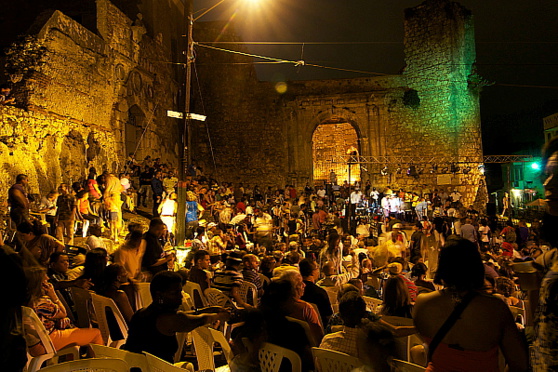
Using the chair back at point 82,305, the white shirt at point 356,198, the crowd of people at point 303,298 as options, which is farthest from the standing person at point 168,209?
the white shirt at point 356,198

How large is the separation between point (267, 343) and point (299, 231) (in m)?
12.3

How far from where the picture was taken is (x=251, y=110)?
25.4 metres

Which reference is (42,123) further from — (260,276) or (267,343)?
(267,343)

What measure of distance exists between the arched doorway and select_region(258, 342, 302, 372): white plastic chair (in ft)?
85.5

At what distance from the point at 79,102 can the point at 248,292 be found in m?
11.4

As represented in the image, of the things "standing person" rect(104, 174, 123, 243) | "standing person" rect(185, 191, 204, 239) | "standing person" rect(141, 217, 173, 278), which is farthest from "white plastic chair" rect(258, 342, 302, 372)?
"standing person" rect(185, 191, 204, 239)

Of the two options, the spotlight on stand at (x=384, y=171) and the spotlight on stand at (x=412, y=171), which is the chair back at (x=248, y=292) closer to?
the spotlight on stand at (x=412, y=171)

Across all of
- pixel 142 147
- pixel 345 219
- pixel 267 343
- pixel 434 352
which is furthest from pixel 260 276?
pixel 142 147

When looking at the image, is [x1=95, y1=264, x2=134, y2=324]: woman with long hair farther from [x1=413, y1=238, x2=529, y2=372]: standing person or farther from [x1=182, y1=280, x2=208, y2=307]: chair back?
[x1=413, y1=238, x2=529, y2=372]: standing person

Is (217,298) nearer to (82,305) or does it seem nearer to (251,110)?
(82,305)

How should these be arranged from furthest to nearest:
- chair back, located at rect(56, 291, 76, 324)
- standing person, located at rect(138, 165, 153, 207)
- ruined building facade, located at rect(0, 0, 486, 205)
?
standing person, located at rect(138, 165, 153, 207), ruined building facade, located at rect(0, 0, 486, 205), chair back, located at rect(56, 291, 76, 324)

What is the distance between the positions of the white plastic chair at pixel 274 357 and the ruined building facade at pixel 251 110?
36.7 ft

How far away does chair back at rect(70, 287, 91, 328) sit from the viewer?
4.23 m

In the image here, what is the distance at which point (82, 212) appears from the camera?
1059cm
